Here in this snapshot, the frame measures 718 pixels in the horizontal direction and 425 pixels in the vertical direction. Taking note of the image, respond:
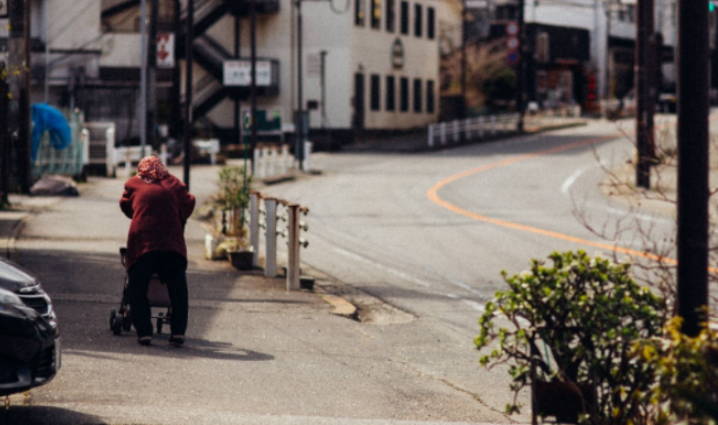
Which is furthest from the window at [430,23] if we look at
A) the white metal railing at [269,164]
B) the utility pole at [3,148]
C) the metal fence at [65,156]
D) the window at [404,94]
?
the utility pole at [3,148]

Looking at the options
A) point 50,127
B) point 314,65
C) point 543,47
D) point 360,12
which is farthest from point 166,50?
point 543,47

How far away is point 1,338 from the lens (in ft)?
20.2

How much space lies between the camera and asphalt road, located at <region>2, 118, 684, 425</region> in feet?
23.9

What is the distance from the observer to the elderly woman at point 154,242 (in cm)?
905

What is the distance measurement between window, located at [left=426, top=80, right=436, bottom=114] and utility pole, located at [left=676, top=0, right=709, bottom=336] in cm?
5911

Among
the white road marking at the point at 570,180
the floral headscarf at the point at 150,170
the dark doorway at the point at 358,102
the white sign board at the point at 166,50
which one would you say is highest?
the white sign board at the point at 166,50

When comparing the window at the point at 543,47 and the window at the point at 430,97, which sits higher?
the window at the point at 543,47

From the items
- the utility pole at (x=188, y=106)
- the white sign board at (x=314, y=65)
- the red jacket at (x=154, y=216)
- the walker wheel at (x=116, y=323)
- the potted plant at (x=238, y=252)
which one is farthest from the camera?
the white sign board at (x=314, y=65)

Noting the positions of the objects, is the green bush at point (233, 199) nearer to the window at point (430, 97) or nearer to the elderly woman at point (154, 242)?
the elderly woman at point (154, 242)

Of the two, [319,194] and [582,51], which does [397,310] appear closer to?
[319,194]

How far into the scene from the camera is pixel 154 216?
9.05 metres

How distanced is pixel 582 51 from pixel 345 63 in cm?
3074

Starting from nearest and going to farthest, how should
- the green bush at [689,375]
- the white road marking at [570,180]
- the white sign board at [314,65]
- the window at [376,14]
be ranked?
the green bush at [689,375]
the white road marking at [570,180]
the white sign board at [314,65]
the window at [376,14]

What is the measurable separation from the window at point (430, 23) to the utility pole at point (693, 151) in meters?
59.1
